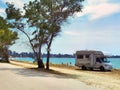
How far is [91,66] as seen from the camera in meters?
51.3

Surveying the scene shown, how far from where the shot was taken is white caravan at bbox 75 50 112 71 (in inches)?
1965

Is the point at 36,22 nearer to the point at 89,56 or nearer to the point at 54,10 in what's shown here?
the point at 54,10

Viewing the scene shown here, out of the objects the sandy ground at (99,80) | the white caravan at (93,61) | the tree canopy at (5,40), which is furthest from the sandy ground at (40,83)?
the tree canopy at (5,40)

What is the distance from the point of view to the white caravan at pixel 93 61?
164 ft

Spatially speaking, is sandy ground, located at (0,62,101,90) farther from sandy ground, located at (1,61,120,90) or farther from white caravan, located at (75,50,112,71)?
white caravan, located at (75,50,112,71)

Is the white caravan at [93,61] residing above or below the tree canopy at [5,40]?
below

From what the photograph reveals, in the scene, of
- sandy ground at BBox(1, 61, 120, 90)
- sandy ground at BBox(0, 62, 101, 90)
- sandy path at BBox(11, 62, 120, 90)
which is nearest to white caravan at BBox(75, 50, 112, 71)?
sandy ground at BBox(1, 61, 120, 90)

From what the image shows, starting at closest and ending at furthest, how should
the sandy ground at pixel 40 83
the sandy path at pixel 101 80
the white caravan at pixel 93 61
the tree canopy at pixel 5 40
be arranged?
the sandy ground at pixel 40 83 < the sandy path at pixel 101 80 < the white caravan at pixel 93 61 < the tree canopy at pixel 5 40

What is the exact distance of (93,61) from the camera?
50969 millimetres

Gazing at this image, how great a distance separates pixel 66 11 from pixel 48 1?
2345 mm

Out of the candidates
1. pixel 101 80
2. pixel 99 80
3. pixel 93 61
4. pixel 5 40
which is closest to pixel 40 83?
pixel 99 80

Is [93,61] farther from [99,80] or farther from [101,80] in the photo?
[99,80]

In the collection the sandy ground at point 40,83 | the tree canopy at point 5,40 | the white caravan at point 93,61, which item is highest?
the tree canopy at point 5,40

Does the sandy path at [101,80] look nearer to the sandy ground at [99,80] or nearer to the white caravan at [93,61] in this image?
the sandy ground at [99,80]
